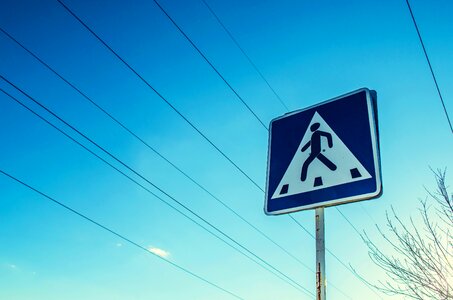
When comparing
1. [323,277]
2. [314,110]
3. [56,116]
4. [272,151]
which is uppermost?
[56,116]

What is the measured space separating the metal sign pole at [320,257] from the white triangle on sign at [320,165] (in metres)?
0.18

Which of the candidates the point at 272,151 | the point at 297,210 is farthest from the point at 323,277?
the point at 272,151

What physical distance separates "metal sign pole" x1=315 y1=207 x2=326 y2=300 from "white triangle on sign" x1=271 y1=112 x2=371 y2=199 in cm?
18

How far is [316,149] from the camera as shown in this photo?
1998 millimetres

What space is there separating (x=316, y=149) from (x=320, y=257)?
2.14 feet

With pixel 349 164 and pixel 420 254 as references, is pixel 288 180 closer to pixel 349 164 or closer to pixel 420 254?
pixel 349 164

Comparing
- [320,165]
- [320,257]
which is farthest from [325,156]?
[320,257]

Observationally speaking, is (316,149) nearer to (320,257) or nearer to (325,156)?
(325,156)

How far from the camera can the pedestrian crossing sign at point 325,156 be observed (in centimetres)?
177

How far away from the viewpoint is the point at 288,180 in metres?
2.02

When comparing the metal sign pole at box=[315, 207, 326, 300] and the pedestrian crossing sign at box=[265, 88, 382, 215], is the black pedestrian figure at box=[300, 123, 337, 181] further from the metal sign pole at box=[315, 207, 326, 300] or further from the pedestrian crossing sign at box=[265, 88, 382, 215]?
the metal sign pole at box=[315, 207, 326, 300]

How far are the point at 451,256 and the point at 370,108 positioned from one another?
12.4ft

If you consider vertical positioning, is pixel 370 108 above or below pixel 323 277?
above

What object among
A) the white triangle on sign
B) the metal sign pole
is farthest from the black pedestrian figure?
the metal sign pole
